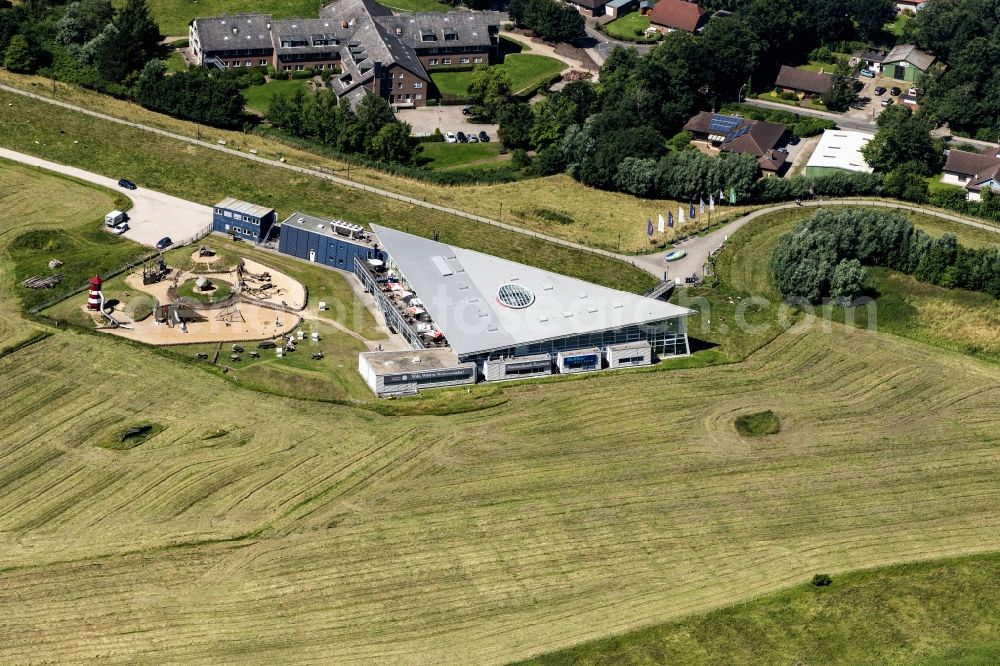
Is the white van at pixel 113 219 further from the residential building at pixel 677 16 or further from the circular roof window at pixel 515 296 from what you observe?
the residential building at pixel 677 16

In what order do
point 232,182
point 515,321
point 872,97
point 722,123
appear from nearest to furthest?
point 515,321
point 232,182
point 722,123
point 872,97

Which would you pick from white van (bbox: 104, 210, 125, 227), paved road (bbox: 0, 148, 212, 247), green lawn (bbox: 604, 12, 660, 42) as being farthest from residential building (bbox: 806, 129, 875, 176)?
white van (bbox: 104, 210, 125, 227)

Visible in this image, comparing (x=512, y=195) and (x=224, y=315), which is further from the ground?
(x=512, y=195)

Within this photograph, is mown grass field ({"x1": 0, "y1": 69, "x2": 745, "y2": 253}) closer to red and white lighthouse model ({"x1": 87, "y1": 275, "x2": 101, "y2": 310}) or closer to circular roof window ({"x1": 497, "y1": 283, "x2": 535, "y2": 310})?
circular roof window ({"x1": 497, "y1": 283, "x2": 535, "y2": 310})

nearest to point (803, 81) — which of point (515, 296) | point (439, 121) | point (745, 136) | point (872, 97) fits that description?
point (872, 97)

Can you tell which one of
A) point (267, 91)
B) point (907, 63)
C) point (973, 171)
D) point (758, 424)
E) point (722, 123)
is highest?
point (907, 63)

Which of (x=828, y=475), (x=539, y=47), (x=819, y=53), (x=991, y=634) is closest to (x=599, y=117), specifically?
(x=539, y=47)

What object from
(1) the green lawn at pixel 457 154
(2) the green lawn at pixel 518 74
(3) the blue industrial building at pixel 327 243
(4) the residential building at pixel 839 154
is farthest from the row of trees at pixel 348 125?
(4) the residential building at pixel 839 154

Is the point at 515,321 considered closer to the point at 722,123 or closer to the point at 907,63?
the point at 722,123
